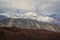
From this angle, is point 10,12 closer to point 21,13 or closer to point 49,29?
point 21,13

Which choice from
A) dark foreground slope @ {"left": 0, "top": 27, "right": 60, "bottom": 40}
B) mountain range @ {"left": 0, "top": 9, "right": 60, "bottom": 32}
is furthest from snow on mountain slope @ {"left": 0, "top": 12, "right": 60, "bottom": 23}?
dark foreground slope @ {"left": 0, "top": 27, "right": 60, "bottom": 40}

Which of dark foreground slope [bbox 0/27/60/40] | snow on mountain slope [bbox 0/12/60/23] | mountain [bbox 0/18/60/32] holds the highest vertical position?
snow on mountain slope [bbox 0/12/60/23]

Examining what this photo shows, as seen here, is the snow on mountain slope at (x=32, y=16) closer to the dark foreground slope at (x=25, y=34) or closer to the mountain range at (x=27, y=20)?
the mountain range at (x=27, y=20)

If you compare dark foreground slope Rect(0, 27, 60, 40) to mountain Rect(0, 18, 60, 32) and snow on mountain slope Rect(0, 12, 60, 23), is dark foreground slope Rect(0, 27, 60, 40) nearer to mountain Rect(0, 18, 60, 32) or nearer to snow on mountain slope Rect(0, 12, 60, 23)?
mountain Rect(0, 18, 60, 32)

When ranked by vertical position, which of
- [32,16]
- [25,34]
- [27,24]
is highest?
[32,16]

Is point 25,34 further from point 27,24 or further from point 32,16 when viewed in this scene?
point 32,16

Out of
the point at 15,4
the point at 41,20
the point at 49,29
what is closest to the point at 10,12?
the point at 15,4

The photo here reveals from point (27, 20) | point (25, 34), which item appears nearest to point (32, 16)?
point (27, 20)

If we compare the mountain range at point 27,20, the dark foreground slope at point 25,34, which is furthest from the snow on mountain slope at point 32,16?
the dark foreground slope at point 25,34

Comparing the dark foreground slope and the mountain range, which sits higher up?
the mountain range
